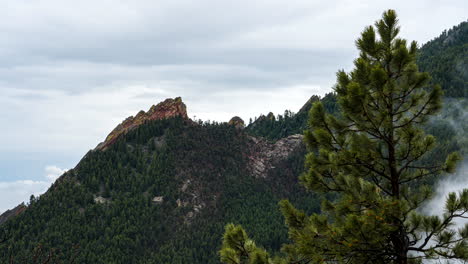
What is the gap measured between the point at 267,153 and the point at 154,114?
4133 centimetres

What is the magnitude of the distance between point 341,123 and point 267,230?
11426 cm

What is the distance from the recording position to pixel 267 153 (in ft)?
550

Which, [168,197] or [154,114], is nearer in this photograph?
[168,197]

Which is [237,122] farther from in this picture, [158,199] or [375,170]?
[375,170]

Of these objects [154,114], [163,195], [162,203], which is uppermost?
[154,114]

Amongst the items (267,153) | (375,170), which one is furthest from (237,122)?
(375,170)

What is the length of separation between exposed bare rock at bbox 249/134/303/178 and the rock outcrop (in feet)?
88.7

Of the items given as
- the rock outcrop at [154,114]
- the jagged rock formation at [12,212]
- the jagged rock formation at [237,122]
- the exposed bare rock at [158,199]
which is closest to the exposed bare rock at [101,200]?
the exposed bare rock at [158,199]

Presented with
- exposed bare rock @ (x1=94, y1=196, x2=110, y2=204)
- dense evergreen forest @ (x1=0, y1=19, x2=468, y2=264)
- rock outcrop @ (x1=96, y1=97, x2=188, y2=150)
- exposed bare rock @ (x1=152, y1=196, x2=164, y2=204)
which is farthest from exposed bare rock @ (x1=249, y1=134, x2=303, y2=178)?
exposed bare rock @ (x1=94, y1=196, x2=110, y2=204)

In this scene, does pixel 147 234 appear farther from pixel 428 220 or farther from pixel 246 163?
pixel 428 220

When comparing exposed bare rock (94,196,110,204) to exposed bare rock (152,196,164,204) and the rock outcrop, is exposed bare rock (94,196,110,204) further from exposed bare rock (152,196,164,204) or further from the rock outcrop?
the rock outcrop

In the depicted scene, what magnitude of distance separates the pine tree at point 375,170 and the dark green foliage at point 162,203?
95.5m

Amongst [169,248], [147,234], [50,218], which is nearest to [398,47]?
[169,248]

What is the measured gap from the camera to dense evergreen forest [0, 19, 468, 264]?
11594 cm
